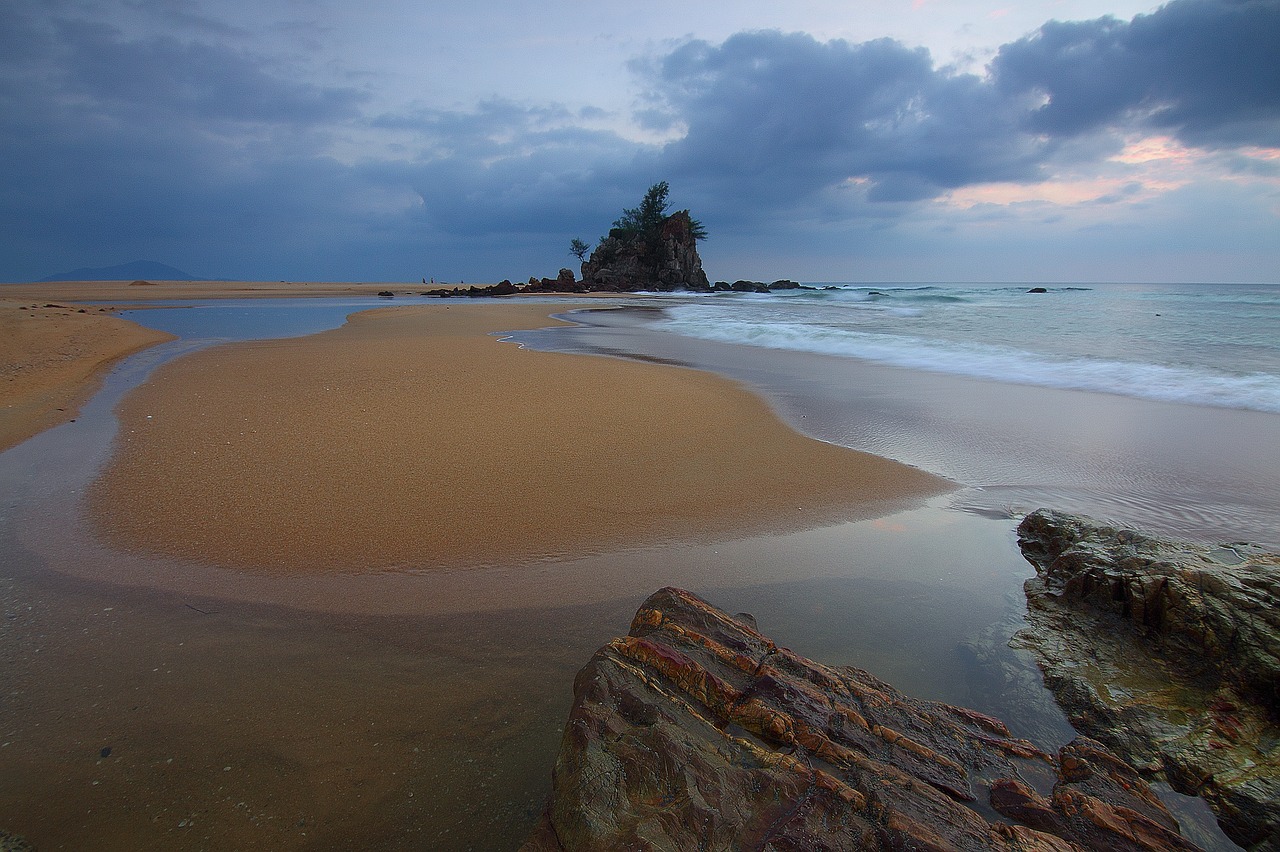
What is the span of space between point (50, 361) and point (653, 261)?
57412 millimetres

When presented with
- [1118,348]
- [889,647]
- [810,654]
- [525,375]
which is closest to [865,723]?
[810,654]

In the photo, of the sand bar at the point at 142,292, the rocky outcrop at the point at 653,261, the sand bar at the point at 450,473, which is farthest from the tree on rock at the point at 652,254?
the sand bar at the point at 450,473

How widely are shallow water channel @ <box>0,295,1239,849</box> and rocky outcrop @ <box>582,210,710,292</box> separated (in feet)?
191

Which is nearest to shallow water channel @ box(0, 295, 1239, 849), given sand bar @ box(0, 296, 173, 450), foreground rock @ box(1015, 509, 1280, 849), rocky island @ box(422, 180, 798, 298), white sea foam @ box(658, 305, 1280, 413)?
foreground rock @ box(1015, 509, 1280, 849)

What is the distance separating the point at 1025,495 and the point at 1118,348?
11.1m

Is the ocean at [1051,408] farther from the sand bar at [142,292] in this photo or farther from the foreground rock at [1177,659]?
the sand bar at [142,292]

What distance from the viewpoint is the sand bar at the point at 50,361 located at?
5.76 meters

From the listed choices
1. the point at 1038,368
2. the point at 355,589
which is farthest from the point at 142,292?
the point at 1038,368

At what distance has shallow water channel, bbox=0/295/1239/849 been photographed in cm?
159

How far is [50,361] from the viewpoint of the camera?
8883mm

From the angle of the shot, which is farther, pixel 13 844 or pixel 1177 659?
pixel 1177 659

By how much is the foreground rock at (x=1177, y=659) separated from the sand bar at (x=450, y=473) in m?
1.36

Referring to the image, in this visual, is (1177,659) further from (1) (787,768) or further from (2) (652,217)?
(2) (652,217)

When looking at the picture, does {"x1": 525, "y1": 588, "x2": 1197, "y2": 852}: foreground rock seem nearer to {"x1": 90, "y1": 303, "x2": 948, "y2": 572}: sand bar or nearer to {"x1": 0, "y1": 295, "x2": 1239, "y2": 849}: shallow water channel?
{"x1": 0, "y1": 295, "x2": 1239, "y2": 849}: shallow water channel
